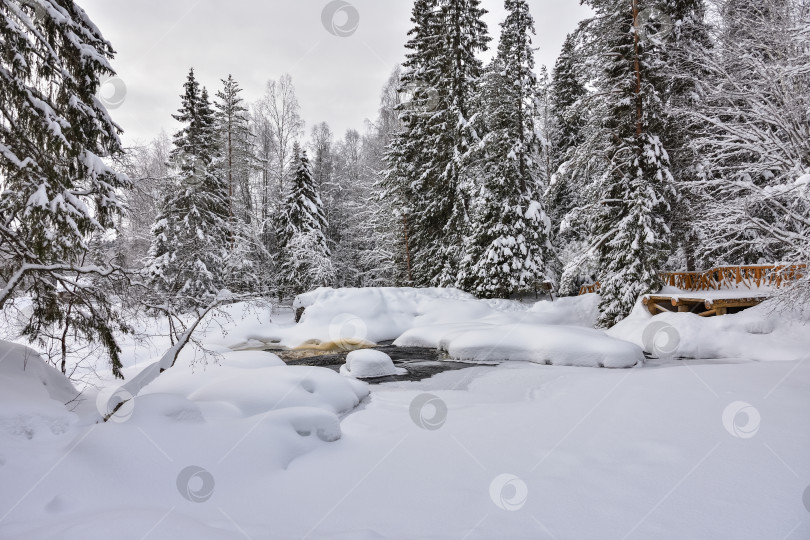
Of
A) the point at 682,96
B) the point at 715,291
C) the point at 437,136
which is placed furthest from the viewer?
the point at 437,136

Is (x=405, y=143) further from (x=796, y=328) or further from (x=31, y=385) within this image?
(x=31, y=385)

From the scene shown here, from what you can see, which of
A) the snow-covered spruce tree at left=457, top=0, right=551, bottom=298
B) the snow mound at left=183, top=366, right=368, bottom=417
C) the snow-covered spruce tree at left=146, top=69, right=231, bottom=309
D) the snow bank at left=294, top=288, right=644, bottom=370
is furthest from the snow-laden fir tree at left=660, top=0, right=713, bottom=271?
the snow-covered spruce tree at left=146, top=69, right=231, bottom=309

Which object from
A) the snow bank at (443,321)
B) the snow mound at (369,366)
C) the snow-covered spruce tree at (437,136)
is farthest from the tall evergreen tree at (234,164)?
the snow mound at (369,366)

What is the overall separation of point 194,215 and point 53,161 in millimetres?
16506

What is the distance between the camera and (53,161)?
4.46 metres

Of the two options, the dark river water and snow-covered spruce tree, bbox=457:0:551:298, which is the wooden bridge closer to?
snow-covered spruce tree, bbox=457:0:551:298

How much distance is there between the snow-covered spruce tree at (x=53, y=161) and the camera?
13.2 feet

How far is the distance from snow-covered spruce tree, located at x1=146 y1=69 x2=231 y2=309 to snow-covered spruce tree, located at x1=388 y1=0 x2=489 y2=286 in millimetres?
9343

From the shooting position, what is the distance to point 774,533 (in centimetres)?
309

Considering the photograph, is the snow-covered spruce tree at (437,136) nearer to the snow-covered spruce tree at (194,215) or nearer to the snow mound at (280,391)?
the snow-covered spruce tree at (194,215)

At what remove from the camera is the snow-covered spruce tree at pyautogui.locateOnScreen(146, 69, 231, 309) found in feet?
63.4

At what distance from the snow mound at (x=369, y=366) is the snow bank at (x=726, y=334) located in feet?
23.9

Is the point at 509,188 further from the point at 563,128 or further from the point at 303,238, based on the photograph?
the point at 303,238

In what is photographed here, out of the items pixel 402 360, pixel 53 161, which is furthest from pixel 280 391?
pixel 402 360
